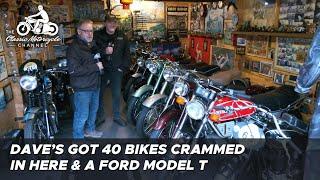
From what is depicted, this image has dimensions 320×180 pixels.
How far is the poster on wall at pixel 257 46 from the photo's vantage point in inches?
166

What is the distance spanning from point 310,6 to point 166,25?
4497 millimetres

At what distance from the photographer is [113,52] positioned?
374 centimetres

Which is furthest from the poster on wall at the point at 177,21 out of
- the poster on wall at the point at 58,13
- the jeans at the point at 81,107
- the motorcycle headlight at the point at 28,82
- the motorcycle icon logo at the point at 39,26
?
the motorcycle headlight at the point at 28,82

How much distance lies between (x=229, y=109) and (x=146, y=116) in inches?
47.9

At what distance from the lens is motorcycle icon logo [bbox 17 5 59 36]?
12.4ft

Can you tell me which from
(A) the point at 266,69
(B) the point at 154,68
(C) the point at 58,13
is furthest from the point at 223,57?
(C) the point at 58,13

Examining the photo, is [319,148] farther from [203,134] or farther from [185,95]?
[185,95]

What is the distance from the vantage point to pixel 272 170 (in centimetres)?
222

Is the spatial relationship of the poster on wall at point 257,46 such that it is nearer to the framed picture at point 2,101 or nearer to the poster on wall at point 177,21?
the poster on wall at point 177,21

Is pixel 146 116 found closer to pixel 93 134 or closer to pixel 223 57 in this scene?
pixel 93 134

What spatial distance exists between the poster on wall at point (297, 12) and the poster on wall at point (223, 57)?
4.75 feet

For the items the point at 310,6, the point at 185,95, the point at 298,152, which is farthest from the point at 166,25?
the point at 298,152

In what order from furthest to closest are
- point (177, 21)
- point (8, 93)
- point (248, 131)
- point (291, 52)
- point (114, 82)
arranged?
point (177, 21)
point (114, 82)
point (291, 52)
point (8, 93)
point (248, 131)

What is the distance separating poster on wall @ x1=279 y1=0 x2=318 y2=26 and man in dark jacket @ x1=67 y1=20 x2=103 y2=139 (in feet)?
8.06
